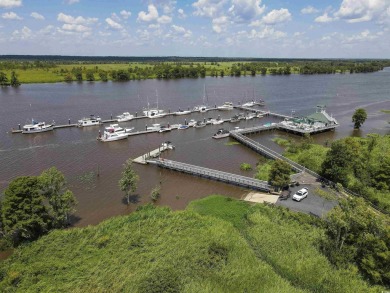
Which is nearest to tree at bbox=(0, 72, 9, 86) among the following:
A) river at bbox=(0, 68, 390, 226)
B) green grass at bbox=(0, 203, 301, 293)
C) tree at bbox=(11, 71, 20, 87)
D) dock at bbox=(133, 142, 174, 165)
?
tree at bbox=(11, 71, 20, 87)

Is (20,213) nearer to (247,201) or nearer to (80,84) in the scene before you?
(247,201)

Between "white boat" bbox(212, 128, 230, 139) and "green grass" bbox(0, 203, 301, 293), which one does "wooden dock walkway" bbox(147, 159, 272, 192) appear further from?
"white boat" bbox(212, 128, 230, 139)

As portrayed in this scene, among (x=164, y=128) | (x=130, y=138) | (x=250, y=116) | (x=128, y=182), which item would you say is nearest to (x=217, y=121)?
(x=250, y=116)

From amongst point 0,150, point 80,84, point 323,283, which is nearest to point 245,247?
point 323,283

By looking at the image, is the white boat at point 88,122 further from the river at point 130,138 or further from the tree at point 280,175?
the tree at point 280,175

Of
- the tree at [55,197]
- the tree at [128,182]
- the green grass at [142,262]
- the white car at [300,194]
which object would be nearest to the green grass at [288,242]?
the green grass at [142,262]

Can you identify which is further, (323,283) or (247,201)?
(247,201)
